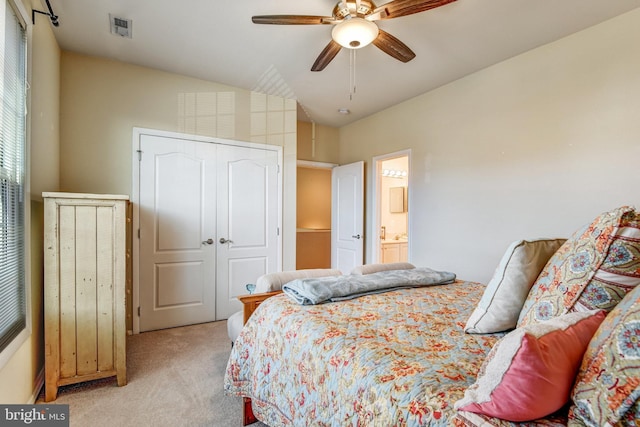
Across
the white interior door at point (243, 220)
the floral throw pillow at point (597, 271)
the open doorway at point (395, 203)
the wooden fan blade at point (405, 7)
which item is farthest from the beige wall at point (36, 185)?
the open doorway at point (395, 203)

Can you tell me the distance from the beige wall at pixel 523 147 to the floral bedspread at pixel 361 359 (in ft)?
4.44

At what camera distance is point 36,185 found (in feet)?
6.86

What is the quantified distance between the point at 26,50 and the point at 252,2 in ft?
4.65

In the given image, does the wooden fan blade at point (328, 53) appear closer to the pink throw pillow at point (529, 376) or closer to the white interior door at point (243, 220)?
the white interior door at point (243, 220)

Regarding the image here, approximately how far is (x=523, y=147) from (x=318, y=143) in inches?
112

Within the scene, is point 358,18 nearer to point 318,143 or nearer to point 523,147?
point 523,147

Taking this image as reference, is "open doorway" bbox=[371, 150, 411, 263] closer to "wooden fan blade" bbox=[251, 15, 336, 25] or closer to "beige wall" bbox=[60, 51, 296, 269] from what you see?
"beige wall" bbox=[60, 51, 296, 269]

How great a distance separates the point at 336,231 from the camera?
16.3 feet

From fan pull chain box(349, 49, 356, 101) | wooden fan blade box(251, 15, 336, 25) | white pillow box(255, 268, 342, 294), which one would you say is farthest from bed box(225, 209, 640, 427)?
fan pull chain box(349, 49, 356, 101)

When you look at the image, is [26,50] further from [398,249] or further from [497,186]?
[398,249]

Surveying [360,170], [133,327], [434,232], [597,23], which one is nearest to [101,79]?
[133,327]

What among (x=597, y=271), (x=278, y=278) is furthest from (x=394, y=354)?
(x=278, y=278)

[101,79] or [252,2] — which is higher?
[252,2]

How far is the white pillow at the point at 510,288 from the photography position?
1.28 metres
